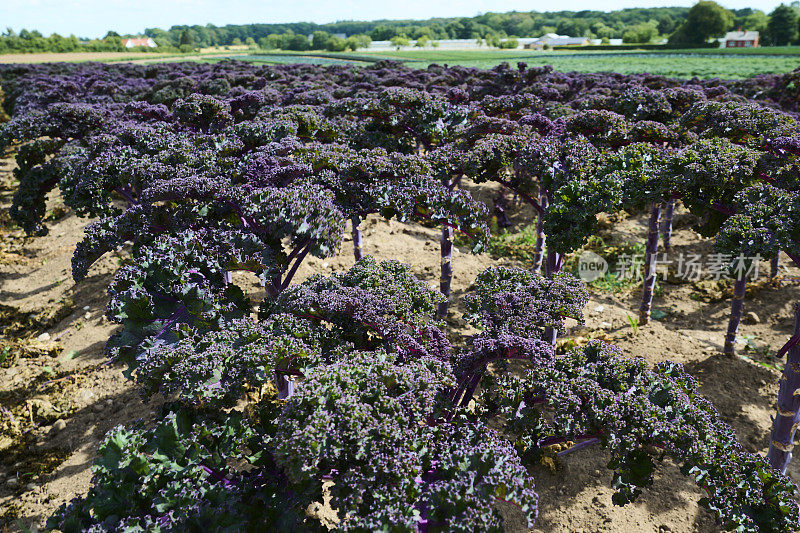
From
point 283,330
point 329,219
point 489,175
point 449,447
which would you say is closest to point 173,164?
point 329,219

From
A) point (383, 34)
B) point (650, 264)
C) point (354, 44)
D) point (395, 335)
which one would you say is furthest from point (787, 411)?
point (383, 34)

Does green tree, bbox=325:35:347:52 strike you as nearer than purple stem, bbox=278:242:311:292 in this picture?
No

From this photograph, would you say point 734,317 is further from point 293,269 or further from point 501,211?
point 293,269

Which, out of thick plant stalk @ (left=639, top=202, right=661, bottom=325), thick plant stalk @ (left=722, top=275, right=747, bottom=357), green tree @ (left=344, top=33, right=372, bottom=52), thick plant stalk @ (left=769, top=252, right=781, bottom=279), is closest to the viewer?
thick plant stalk @ (left=722, top=275, right=747, bottom=357)

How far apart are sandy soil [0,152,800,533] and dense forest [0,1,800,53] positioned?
262ft

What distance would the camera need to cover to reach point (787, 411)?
15.7ft

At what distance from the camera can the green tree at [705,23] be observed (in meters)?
71.1

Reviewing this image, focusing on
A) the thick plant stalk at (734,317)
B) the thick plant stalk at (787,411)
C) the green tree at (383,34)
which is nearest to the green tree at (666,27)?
the green tree at (383,34)

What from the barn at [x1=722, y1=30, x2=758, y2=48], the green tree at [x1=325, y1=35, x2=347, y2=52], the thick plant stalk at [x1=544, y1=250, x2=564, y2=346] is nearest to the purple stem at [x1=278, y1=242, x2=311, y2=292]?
the thick plant stalk at [x1=544, y1=250, x2=564, y2=346]

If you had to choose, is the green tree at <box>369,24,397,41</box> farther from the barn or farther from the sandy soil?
the sandy soil

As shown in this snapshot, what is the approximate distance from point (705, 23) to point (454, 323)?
3391 inches

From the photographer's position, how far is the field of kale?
277cm

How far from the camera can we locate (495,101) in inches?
353

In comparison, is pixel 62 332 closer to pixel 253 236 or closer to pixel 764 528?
pixel 253 236
